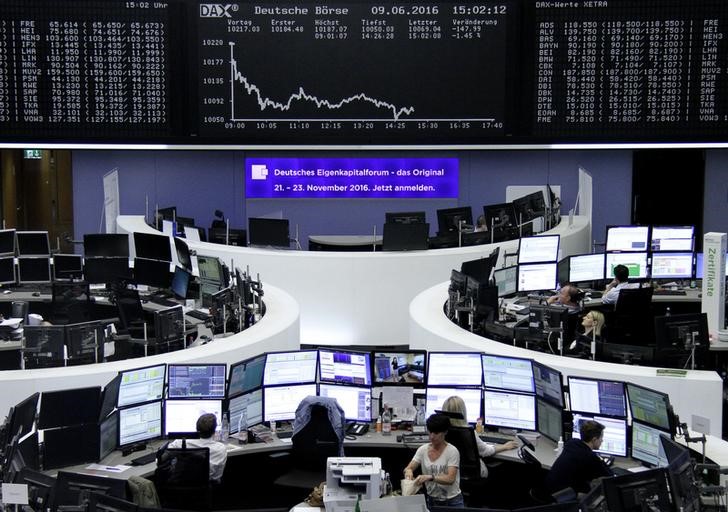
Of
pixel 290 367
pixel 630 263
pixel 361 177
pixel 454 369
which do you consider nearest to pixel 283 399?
pixel 290 367

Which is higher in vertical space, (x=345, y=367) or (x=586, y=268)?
(x=586, y=268)

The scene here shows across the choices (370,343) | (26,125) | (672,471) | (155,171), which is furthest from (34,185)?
(672,471)

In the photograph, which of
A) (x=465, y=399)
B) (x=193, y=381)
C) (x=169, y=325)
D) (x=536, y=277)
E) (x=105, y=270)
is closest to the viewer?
(x=193, y=381)

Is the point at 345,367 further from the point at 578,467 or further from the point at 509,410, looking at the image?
the point at 578,467

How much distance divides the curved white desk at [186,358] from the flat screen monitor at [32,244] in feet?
11.0

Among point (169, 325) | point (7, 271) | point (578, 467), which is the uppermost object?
point (7, 271)

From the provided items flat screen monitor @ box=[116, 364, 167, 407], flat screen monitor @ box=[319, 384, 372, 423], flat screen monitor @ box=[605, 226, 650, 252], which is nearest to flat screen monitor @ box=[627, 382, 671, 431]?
flat screen monitor @ box=[319, 384, 372, 423]

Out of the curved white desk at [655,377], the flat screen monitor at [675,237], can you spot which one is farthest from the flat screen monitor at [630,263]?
the curved white desk at [655,377]

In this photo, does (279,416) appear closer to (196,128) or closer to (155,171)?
(196,128)

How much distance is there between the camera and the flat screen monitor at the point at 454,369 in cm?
755

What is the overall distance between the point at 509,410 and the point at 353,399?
1.05m

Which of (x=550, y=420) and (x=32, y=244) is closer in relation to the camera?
(x=550, y=420)

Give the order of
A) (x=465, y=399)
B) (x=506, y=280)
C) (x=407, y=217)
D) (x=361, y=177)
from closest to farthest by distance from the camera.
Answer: (x=465, y=399)
(x=506, y=280)
(x=407, y=217)
(x=361, y=177)

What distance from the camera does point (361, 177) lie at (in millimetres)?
15055
